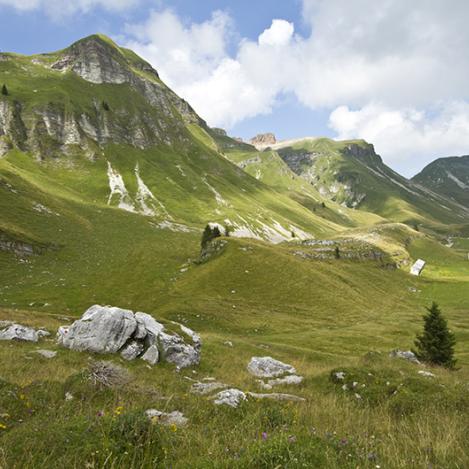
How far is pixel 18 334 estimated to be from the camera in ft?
70.3

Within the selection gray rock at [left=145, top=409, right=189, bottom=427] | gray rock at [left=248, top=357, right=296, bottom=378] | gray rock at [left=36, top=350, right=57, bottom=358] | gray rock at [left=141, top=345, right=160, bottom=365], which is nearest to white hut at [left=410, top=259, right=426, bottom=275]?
gray rock at [left=248, top=357, right=296, bottom=378]

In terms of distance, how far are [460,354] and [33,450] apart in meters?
50.9

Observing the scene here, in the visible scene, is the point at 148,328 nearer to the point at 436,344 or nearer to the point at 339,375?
the point at 339,375

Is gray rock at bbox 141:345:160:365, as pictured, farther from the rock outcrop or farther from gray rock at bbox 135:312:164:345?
gray rock at bbox 135:312:164:345

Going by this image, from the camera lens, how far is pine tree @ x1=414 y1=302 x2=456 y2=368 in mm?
33469

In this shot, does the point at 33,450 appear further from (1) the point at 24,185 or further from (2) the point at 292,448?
(1) the point at 24,185

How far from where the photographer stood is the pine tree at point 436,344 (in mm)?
33469

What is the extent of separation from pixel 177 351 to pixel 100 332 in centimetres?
471

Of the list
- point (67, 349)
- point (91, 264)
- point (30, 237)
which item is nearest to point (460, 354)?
point (67, 349)

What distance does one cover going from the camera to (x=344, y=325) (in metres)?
52.2

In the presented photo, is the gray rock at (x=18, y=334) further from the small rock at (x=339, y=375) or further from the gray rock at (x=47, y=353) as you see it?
the small rock at (x=339, y=375)

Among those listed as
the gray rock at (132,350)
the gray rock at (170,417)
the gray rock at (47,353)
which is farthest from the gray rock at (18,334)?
the gray rock at (170,417)

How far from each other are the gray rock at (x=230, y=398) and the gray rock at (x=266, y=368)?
837 cm

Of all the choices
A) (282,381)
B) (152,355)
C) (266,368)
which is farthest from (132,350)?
(282,381)
